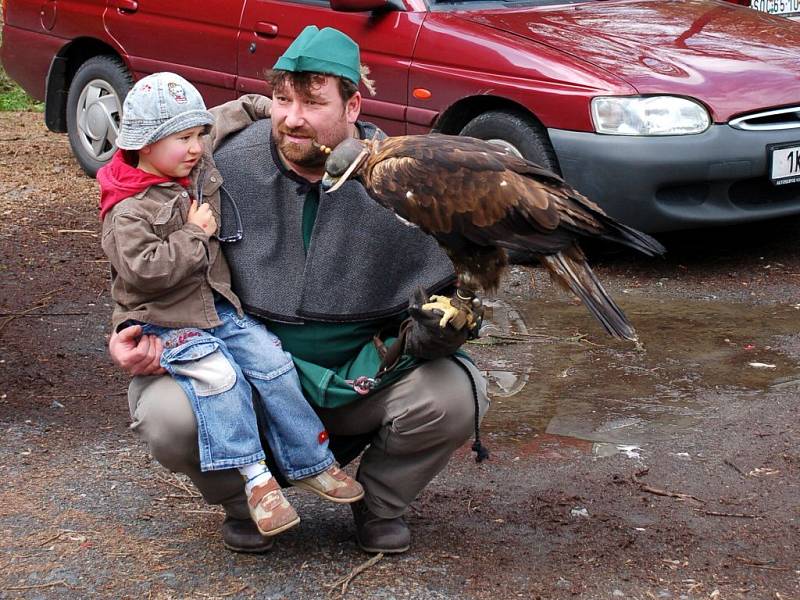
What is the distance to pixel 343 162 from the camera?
11.1 ft

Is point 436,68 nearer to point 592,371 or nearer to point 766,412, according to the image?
point 592,371

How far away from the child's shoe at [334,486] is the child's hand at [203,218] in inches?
30.2

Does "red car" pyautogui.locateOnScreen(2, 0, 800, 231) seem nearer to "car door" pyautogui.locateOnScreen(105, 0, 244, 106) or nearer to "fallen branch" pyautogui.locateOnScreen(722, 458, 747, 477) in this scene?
"car door" pyautogui.locateOnScreen(105, 0, 244, 106)

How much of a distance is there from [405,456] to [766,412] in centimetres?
195

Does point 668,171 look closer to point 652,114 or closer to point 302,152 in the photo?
point 652,114

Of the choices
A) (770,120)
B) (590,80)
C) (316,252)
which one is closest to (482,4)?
(590,80)

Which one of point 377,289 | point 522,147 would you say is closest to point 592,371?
point 522,147

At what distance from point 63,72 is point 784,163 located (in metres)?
5.12

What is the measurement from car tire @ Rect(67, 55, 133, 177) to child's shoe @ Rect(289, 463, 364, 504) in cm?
533

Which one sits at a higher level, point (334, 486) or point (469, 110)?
point (469, 110)

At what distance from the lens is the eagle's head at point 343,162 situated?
11.1ft

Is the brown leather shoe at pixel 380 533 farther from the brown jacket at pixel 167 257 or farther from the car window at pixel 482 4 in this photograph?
the car window at pixel 482 4

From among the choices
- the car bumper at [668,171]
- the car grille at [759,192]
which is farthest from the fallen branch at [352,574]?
the car grille at [759,192]

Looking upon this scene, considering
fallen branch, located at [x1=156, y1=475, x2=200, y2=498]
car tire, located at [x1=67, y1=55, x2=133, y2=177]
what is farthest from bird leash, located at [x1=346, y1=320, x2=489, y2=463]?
car tire, located at [x1=67, y1=55, x2=133, y2=177]
